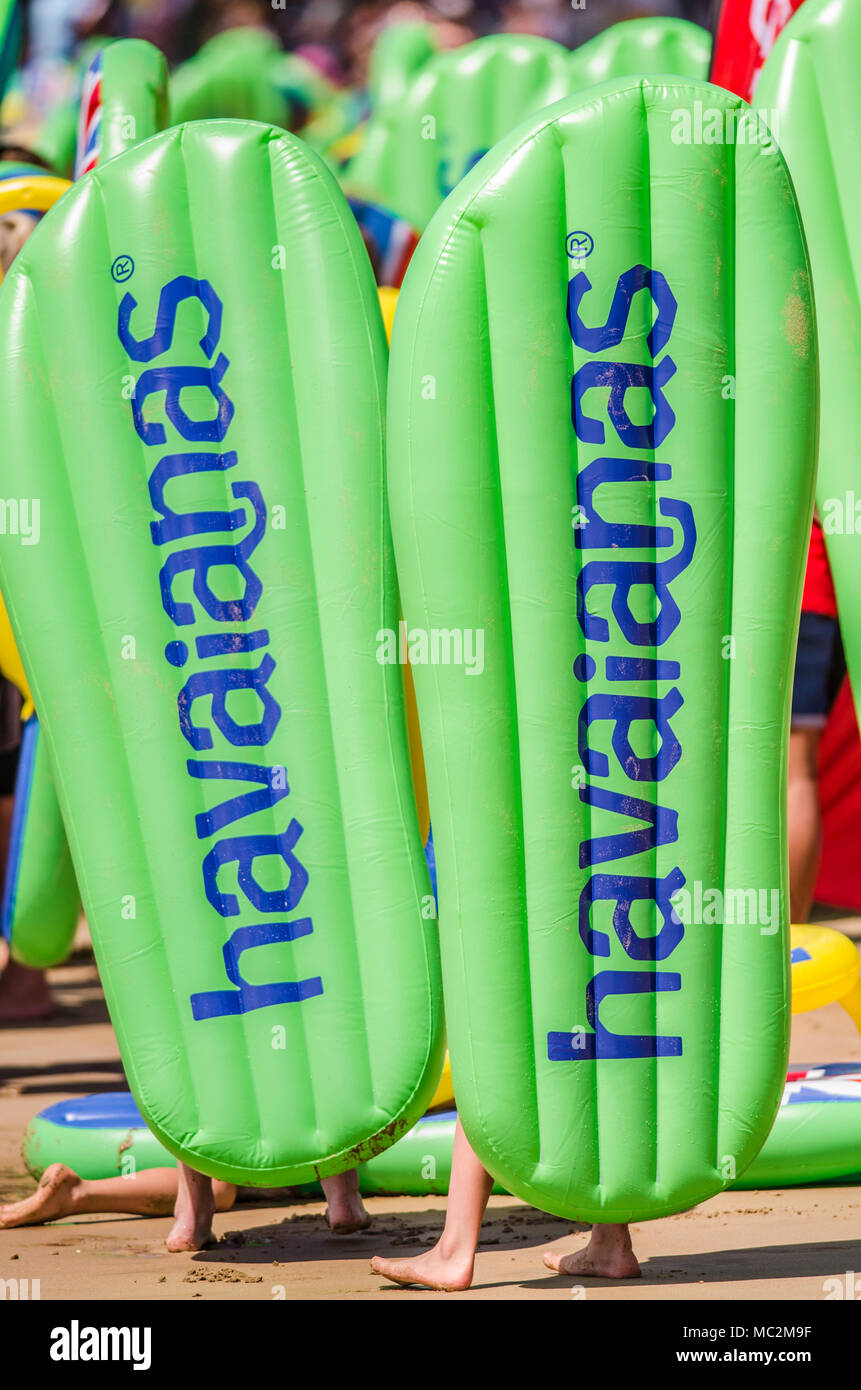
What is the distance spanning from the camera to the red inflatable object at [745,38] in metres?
3.42

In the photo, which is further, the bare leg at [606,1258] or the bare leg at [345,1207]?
the bare leg at [345,1207]

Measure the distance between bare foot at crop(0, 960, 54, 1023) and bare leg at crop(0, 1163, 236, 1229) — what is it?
1835 millimetres

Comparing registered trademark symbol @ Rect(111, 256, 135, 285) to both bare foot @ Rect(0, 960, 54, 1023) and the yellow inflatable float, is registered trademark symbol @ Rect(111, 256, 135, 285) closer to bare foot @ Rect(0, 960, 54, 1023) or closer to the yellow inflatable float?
the yellow inflatable float

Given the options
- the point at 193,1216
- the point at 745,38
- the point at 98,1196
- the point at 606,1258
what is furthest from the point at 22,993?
the point at 745,38

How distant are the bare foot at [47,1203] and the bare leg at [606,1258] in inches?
34.8

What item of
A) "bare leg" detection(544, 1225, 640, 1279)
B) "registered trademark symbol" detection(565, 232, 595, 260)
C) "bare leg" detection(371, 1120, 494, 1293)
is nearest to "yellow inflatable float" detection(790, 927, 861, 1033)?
"bare leg" detection(544, 1225, 640, 1279)

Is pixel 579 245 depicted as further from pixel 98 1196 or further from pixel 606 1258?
pixel 98 1196

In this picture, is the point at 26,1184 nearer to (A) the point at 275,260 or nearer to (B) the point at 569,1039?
(B) the point at 569,1039

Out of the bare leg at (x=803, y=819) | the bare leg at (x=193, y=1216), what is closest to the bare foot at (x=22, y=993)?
the bare leg at (x=193, y=1216)

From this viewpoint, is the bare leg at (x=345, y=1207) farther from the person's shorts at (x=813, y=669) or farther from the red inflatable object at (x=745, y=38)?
the red inflatable object at (x=745, y=38)

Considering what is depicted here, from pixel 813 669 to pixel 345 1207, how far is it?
4.61 feet

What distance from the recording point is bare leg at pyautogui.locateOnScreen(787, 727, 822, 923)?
319cm

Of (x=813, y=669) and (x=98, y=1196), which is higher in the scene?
(x=813, y=669)

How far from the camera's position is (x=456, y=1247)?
2217 mm
